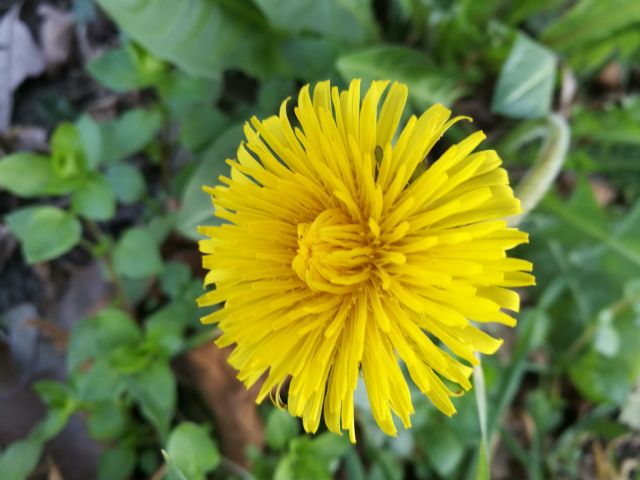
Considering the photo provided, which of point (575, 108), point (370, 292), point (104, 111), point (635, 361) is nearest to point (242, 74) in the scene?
point (104, 111)

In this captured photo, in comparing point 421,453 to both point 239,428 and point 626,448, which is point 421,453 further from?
point 626,448

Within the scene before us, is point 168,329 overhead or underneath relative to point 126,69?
underneath

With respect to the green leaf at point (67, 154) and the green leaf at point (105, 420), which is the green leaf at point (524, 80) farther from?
the green leaf at point (105, 420)

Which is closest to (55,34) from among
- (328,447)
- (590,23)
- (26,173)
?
(26,173)

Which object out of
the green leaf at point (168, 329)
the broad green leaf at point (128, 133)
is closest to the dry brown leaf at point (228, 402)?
the green leaf at point (168, 329)

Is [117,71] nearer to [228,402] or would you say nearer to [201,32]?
[201,32]
